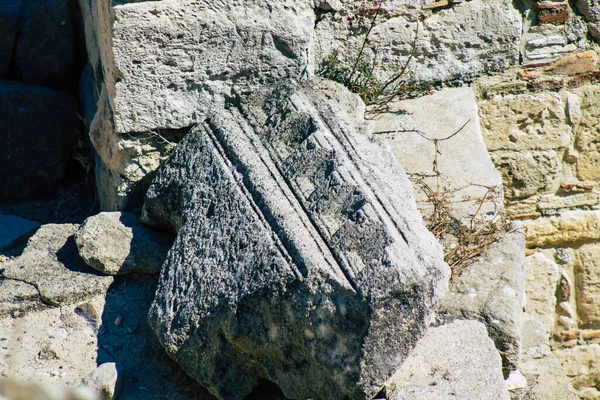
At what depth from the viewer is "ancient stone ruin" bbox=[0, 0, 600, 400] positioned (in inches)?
78.5

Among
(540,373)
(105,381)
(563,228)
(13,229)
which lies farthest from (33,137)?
(563,228)

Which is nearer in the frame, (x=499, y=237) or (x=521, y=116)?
(x=499, y=237)

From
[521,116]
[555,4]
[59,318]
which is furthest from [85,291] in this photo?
[555,4]

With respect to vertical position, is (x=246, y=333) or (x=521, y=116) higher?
(x=246, y=333)

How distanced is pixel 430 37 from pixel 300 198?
1.32 metres

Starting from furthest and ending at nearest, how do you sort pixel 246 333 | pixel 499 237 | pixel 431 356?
pixel 499 237
pixel 431 356
pixel 246 333

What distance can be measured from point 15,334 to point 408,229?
1.27m

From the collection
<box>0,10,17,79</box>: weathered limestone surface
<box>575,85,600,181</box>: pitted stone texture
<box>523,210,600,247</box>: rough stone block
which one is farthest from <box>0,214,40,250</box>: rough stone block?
<box>575,85,600,181</box>: pitted stone texture

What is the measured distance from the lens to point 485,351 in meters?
2.16

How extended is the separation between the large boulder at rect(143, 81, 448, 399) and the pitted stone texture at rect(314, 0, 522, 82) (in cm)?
60

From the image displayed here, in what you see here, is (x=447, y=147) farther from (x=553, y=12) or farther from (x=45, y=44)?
(x=45, y=44)

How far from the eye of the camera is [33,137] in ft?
10.9

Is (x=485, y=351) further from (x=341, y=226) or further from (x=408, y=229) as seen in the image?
(x=341, y=226)

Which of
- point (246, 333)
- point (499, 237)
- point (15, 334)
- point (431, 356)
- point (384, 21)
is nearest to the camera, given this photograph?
point (246, 333)
